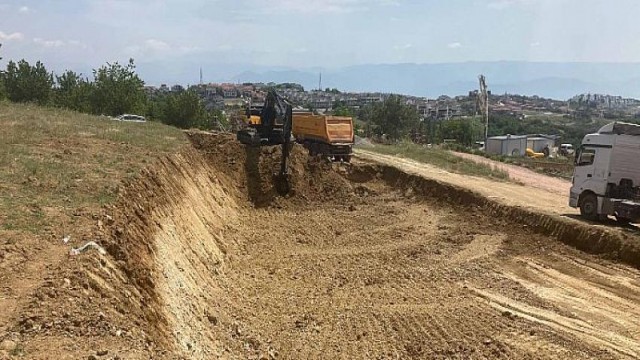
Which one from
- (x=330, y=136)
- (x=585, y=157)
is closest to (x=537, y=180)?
(x=330, y=136)

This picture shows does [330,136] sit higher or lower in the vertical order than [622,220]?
higher

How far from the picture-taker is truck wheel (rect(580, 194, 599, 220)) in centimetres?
1933

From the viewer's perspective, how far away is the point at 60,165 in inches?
534

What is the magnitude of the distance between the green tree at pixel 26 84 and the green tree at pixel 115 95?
4.54 meters

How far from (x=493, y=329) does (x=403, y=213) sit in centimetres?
1145

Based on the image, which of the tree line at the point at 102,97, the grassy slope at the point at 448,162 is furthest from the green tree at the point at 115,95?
the grassy slope at the point at 448,162

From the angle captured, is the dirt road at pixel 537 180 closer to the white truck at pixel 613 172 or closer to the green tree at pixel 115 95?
the white truck at pixel 613 172

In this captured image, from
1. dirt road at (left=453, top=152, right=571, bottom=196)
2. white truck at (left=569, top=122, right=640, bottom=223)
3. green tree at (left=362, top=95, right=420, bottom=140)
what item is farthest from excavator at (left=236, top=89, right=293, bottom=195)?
green tree at (left=362, top=95, right=420, bottom=140)

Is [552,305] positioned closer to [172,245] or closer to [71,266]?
[172,245]

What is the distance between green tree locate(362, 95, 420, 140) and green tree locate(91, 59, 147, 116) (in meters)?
30.5

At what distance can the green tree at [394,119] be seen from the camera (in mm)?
71625

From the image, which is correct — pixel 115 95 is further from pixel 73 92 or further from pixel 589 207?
pixel 589 207

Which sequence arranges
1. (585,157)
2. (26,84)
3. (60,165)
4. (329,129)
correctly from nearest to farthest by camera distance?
(60,165), (585,157), (329,129), (26,84)

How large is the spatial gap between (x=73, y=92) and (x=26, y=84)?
13.9 feet
